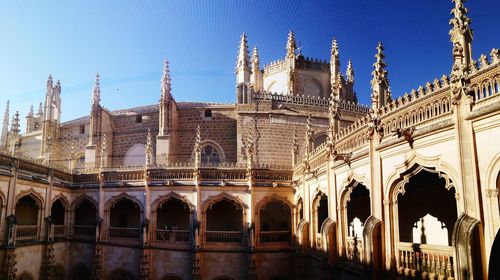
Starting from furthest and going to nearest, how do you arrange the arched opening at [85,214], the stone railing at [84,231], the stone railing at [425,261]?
the arched opening at [85,214], the stone railing at [84,231], the stone railing at [425,261]

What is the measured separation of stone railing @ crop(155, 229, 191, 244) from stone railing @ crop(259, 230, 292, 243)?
442 cm

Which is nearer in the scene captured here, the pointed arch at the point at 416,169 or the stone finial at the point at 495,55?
the stone finial at the point at 495,55

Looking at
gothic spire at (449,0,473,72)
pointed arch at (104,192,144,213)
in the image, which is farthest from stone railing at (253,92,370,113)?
gothic spire at (449,0,473,72)

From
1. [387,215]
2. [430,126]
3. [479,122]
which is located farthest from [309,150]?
[479,122]

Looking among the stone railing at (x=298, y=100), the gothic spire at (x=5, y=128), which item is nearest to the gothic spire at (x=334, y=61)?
the stone railing at (x=298, y=100)

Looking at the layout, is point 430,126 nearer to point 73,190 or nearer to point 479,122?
point 479,122

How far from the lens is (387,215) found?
1404 centimetres

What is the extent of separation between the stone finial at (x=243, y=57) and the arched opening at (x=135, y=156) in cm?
1076

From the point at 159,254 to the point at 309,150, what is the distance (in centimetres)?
1091

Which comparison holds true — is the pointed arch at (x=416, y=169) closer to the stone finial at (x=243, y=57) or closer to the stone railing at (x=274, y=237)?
the stone railing at (x=274, y=237)

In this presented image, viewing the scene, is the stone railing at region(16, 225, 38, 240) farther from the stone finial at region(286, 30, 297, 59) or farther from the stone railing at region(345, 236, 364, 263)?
the stone finial at region(286, 30, 297, 59)

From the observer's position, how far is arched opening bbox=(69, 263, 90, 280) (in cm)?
2755

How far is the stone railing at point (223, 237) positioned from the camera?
2570 cm

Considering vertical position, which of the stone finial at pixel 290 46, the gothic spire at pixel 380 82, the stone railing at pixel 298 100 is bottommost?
the gothic spire at pixel 380 82
